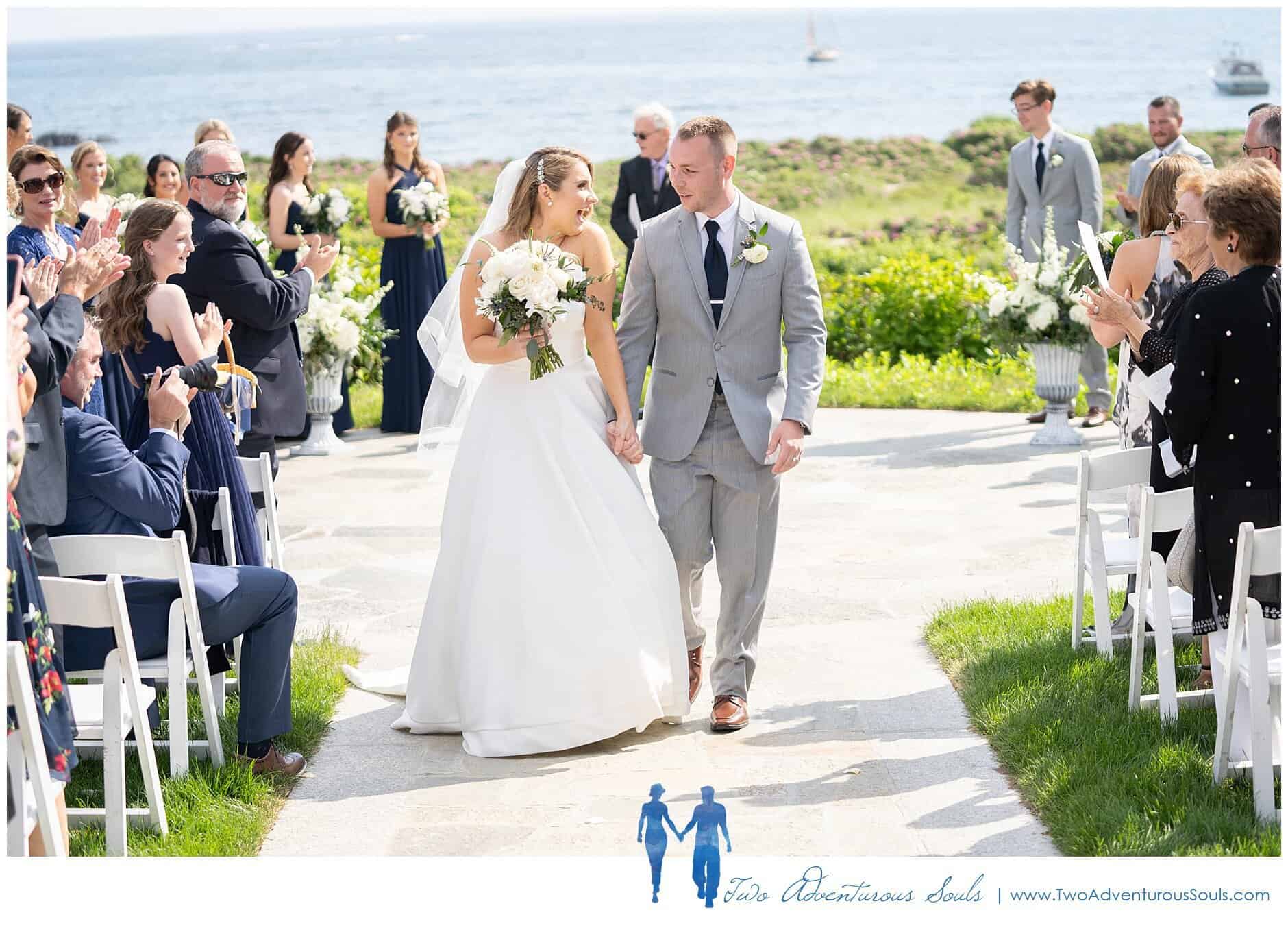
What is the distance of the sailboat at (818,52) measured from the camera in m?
77.8

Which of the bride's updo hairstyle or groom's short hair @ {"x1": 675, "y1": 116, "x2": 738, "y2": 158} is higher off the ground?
groom's short hair @ {"x1": 675, "y1": 116, "x2": 738, "y2": 158}

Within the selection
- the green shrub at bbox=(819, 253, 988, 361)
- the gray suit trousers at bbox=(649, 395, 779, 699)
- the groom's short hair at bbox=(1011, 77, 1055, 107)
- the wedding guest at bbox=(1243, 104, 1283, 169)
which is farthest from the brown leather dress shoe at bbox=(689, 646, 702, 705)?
the green shrub at bbox=(819, 253, 988, 361)

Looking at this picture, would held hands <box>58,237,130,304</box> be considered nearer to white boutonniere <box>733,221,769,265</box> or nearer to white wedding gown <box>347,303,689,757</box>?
white wedding gown <box>347,303,689,757</box>

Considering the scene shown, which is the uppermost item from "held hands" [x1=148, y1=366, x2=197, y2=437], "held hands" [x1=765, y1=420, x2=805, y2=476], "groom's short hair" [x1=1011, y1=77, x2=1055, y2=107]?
"groom's short hair" [x1=1011, y1=77, x2=1055, y2=107]

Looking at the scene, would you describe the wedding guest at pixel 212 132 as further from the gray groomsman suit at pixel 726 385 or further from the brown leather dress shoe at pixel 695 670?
the brown leather dress shoe at pixel 695 670

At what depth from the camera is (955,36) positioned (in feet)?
300

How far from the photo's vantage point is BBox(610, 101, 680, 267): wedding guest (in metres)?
9.94

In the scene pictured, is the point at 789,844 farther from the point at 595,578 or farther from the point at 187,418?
the point at 187,418

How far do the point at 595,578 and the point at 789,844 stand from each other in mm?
1229

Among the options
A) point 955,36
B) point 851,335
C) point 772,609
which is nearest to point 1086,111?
point 955,36

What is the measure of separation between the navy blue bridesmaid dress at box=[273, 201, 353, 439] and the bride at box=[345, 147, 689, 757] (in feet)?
15.8

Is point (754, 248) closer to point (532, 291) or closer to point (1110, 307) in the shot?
point (532, 291)

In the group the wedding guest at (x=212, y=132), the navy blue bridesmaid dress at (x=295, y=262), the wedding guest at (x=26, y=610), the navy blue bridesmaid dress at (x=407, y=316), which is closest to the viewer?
the wedding guest at (x=26, y=610)

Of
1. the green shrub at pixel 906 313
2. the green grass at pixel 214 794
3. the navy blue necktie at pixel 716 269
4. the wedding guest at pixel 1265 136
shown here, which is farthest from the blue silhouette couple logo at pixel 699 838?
the green shrub at pixel 906 313
